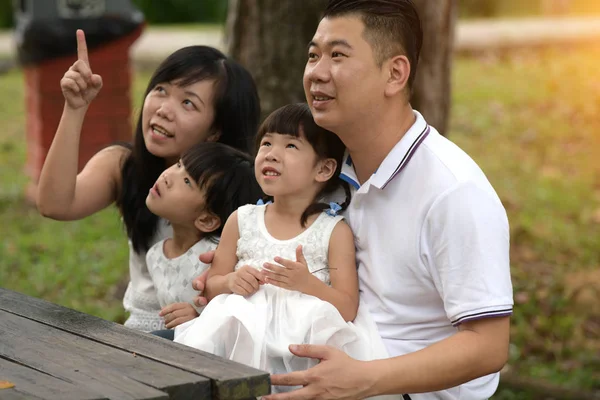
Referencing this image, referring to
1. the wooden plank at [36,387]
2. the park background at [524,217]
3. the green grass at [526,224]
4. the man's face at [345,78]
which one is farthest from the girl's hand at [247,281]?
the green grass at [526,224]

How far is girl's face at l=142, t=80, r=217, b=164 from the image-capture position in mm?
3270

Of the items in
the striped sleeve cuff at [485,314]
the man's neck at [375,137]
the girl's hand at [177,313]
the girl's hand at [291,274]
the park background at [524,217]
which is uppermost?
the man's neck at [375,137]

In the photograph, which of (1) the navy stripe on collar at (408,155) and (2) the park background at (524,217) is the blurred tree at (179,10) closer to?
(2) the park background at (524,217)

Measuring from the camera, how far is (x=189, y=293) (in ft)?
10.4

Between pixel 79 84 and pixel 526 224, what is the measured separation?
465cm

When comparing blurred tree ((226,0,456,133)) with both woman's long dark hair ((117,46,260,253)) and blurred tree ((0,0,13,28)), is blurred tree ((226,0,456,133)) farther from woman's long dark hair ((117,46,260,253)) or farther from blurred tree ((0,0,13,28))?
blurred tree ((0,0,13,28))

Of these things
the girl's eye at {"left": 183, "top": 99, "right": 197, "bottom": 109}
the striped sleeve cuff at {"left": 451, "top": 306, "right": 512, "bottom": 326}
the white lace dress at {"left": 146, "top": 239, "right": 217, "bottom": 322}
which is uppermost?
the girl's eye at {"left": 183, "top": 99, "right": 197, "bottom": 109}

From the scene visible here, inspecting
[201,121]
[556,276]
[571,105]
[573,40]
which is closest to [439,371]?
[201,121]

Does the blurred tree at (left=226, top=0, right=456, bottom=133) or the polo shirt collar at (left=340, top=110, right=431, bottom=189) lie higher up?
the blurred tree at (left=226, top=0, right=456, bottom=133)

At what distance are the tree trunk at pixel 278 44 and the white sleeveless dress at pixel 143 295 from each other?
4.93ft

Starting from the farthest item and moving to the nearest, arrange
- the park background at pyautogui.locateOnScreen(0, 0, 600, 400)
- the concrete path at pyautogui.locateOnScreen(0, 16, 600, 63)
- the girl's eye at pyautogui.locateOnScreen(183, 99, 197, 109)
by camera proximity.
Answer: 1. the concrete path at pyautogui.locateOnScreen(0, 16, 600, 63)
2. the park background at pyautogui.locateOnScreen(0, 0, 600, 400)
3. the girl's eye at pyautogui.locateOnScreen(183, 99, 197, 109)

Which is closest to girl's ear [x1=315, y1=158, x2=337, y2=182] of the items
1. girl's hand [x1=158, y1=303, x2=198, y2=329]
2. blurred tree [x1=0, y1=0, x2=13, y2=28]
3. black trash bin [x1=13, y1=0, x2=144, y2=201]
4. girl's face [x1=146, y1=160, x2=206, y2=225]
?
girl's face [x1=146, y1=160, x2=206, y2=225]

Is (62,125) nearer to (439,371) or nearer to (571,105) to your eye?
(439,371)

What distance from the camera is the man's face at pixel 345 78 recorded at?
8.70 feet
